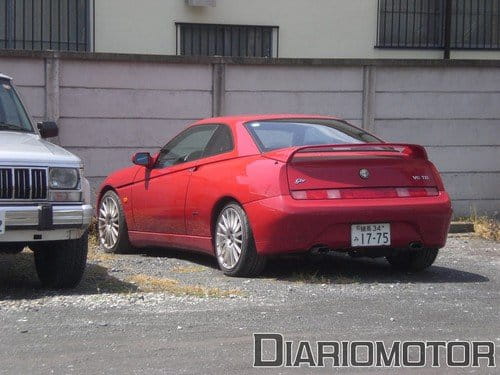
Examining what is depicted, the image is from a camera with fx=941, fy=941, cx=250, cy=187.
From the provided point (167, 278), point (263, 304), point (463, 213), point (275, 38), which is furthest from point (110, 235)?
point (275, 38)

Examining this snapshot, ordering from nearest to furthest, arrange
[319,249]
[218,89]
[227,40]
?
1. [319,249]
2. [218,89]
3. [227,40]

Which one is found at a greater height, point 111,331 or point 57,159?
point 57,159

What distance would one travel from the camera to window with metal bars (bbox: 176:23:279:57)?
1516 cm

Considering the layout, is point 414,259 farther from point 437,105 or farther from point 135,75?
point 135,75

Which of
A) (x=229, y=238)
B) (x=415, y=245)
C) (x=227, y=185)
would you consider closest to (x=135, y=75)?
(x=227, y=185)

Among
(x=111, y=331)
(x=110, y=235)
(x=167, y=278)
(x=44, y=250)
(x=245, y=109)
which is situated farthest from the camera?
(x=245, y=109)

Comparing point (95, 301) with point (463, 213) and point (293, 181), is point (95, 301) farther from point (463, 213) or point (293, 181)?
point (463, 213)

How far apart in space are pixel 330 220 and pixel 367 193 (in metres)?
0.44

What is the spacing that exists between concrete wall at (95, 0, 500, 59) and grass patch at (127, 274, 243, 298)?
7458 millimetres

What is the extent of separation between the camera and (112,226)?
979cm

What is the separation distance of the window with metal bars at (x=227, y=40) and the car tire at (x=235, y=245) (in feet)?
24.4

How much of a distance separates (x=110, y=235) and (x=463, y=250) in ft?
12.4

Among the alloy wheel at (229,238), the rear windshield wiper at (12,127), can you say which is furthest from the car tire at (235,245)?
the rear windshield wiper at (12,127)

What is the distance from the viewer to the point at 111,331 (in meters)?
5.98
